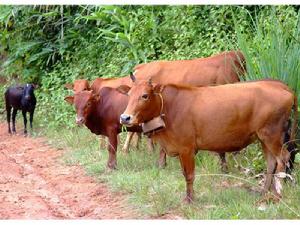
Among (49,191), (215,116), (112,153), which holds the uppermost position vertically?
(215,116)

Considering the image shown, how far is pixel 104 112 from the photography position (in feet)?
23.6

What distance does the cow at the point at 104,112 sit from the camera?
7.10 meters

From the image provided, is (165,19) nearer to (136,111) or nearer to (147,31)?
(147,31)

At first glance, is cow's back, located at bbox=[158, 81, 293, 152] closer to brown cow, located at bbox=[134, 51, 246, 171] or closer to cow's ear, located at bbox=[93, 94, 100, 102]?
brown cow, located at bbox=[134, 51, 246, 171]

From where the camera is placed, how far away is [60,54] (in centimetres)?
1205

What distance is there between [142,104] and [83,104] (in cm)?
194

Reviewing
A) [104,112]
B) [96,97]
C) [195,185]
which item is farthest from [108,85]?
[195,185]

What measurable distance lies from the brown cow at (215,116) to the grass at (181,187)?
225 mm

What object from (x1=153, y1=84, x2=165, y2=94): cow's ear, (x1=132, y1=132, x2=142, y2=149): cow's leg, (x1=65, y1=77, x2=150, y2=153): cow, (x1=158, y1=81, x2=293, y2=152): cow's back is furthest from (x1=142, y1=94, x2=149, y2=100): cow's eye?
(x1=132, y1=132, x2=142, y2=149): cow's leg

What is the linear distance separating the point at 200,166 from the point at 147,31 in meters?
4.03

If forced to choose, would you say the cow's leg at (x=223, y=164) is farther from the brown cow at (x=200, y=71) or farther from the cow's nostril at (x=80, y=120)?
the cow's nostril at (x=80, y=120)

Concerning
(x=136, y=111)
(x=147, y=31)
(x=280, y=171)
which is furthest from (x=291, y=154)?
(x=147, y=31)

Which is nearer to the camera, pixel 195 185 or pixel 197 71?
pixel 195 185

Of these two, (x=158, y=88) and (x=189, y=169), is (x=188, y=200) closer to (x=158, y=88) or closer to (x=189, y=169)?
(x=189, y=169)
